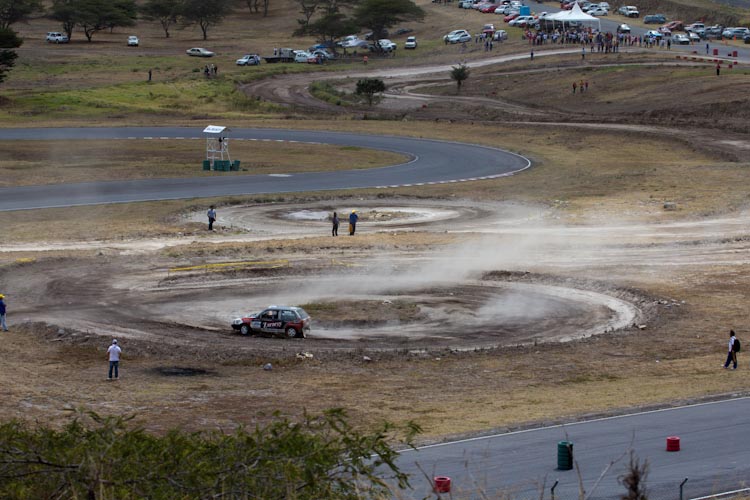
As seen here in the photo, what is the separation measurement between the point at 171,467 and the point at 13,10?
160 metres

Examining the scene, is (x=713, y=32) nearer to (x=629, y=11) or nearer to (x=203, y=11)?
(x=629, y=11)

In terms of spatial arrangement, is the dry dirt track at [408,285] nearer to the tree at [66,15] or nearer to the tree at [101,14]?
the tree at [66,15]

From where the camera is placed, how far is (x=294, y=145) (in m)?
85.5

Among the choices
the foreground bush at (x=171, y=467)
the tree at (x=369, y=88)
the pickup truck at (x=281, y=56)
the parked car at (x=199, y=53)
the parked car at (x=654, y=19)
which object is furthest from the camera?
the parked car at (x=654, y=19)

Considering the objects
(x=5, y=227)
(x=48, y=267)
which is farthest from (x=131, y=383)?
(x=5, y=227)

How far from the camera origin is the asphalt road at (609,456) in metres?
18.8

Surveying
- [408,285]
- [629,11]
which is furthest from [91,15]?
[408,285]

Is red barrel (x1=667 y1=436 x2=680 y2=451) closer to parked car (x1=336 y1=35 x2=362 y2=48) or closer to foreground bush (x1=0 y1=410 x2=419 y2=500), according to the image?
foreground bush (x1=0 y1=410 x2=419 y2=500)

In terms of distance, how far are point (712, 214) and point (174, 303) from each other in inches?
1245

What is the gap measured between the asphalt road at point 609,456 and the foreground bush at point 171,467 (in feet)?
21.4

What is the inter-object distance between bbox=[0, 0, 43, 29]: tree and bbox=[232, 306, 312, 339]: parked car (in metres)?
137

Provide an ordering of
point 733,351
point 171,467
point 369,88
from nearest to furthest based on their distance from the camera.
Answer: point 171,467, point 733,351, point 369,88

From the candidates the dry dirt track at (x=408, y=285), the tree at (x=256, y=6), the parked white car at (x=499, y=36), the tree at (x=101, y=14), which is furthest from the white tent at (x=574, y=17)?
the dry dirt track at (x=408, y=285)

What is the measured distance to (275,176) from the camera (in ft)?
232
